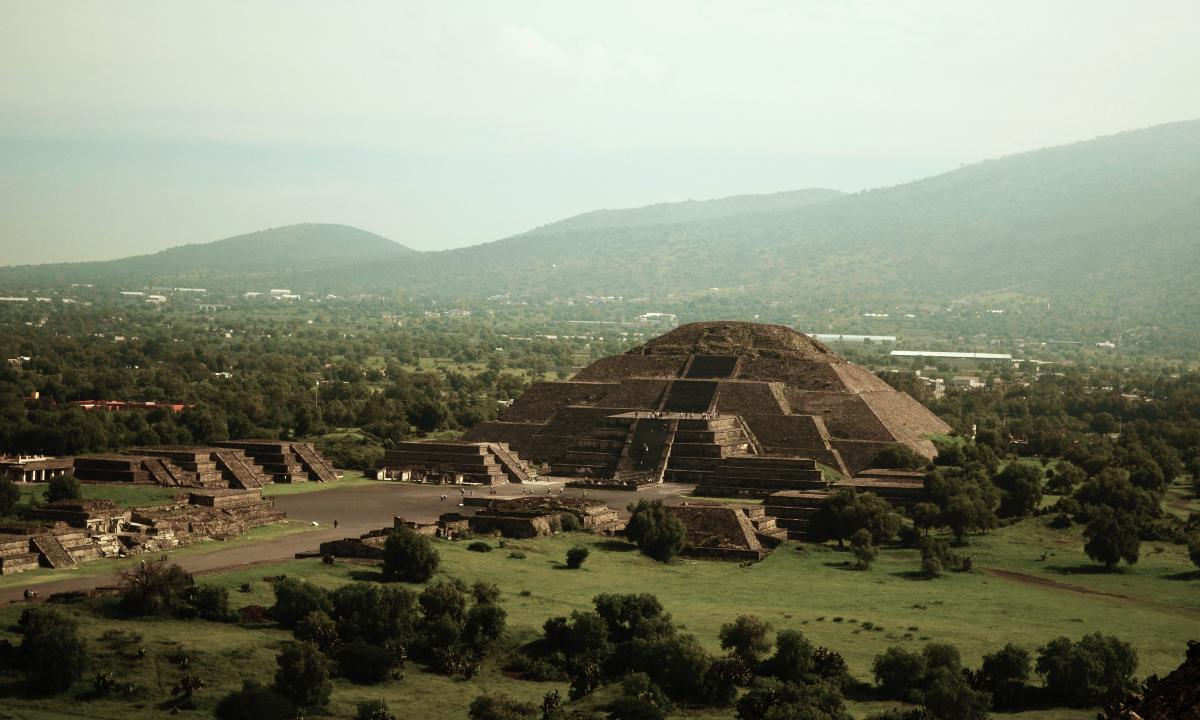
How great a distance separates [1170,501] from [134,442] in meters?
47.3

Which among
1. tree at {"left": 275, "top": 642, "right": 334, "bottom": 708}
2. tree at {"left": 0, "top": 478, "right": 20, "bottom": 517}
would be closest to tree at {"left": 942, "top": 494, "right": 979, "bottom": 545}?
tree at {"left": 275, "top": 642, "right": 334, "bottom": 708}

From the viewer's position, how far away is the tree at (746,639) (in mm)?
40000

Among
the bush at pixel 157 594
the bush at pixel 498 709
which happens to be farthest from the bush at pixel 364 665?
the bush at pixel 157 594

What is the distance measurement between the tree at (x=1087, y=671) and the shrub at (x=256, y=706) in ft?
57.2

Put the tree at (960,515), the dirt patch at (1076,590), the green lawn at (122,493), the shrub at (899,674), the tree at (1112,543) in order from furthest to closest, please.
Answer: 1. the green lawn at (122,493)
2. the tree at (960,515)
3. the tree at (1112,543)
4. the dirt patch at (1076,590)
5. the shrub at (899,674)

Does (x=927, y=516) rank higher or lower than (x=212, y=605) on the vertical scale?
lower

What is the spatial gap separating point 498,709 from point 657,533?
2064 centimetres

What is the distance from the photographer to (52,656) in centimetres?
3631

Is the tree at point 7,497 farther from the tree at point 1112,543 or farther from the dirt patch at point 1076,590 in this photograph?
the tree at point 1112,543

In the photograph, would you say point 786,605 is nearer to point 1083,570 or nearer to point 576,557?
point 576,557

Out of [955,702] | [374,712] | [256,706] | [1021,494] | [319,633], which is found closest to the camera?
[374,712]

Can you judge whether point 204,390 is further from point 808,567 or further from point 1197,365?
point 1197,365

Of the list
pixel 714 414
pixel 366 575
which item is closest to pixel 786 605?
pixel 366 575

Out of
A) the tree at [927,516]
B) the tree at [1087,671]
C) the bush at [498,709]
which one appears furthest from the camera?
the tree at [927,516]
